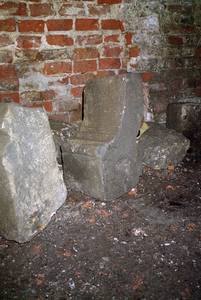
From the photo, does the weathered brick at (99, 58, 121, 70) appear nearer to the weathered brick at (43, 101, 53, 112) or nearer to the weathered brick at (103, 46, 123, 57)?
the weathered brick at (103, 46, 123, 57)

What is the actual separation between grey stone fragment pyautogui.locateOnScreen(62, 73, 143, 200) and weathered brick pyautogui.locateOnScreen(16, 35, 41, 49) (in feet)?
2.37

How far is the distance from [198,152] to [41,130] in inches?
69.5

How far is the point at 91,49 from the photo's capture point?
2502 millimetres

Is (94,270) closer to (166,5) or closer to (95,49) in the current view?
(95,49)

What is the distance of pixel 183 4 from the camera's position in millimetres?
2703

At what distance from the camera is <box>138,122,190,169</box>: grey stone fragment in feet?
7.57

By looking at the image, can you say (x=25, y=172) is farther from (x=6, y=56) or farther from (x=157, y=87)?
(x=157, y=87)

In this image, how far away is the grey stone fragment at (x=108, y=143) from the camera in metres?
1.83

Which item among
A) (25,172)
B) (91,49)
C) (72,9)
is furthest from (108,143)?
(72,9)

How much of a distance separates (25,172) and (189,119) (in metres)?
1.86

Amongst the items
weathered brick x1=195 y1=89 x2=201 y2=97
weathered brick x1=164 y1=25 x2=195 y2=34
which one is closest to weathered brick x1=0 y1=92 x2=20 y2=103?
weathered brick x1=164 y1=25 x2=195 y2=34

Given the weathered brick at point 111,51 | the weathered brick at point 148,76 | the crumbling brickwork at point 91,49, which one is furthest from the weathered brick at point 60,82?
the weathered brick at point 148,76

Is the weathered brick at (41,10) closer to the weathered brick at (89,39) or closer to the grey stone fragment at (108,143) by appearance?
the weathered brick at (89,39)

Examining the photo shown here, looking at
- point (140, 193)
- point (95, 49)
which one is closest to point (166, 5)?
point (95, 49)
